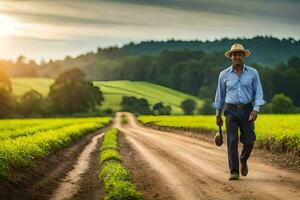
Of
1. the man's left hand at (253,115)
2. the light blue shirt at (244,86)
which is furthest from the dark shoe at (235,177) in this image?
the light blue shirt at (244,86)

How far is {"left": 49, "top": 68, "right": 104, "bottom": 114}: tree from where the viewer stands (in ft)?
330

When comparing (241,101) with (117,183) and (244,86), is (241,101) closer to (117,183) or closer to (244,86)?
(244,86)

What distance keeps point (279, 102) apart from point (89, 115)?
52.6 meters

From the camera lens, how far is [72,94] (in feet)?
355

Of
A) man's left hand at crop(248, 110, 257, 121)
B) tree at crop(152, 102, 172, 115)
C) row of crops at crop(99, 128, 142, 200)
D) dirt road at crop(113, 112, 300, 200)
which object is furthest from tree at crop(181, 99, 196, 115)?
man's left hand at crop(248, 110, 257, 121)

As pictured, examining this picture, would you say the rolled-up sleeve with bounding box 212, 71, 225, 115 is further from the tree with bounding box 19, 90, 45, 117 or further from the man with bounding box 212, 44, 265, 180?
the tree with bounding box 19, 90, 45, 117

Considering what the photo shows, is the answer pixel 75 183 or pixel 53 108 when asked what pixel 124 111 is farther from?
pixel 75 183

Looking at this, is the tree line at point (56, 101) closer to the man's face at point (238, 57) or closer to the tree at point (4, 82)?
the tree at point (4, 82)

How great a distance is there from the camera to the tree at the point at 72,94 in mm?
100625

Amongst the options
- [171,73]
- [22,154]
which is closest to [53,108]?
[171,73]

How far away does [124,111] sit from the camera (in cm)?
12000

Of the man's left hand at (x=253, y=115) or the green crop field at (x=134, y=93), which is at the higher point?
the green crop field at (x=134, y=93)

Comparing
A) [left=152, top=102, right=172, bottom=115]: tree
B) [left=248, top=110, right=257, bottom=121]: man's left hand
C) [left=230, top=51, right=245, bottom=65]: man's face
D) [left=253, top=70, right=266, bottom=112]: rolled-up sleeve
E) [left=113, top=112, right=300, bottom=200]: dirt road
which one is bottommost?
[left=113, top=112, right=300, bottom=200]: dirt road

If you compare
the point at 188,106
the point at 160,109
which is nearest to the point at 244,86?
the point at 160,109
